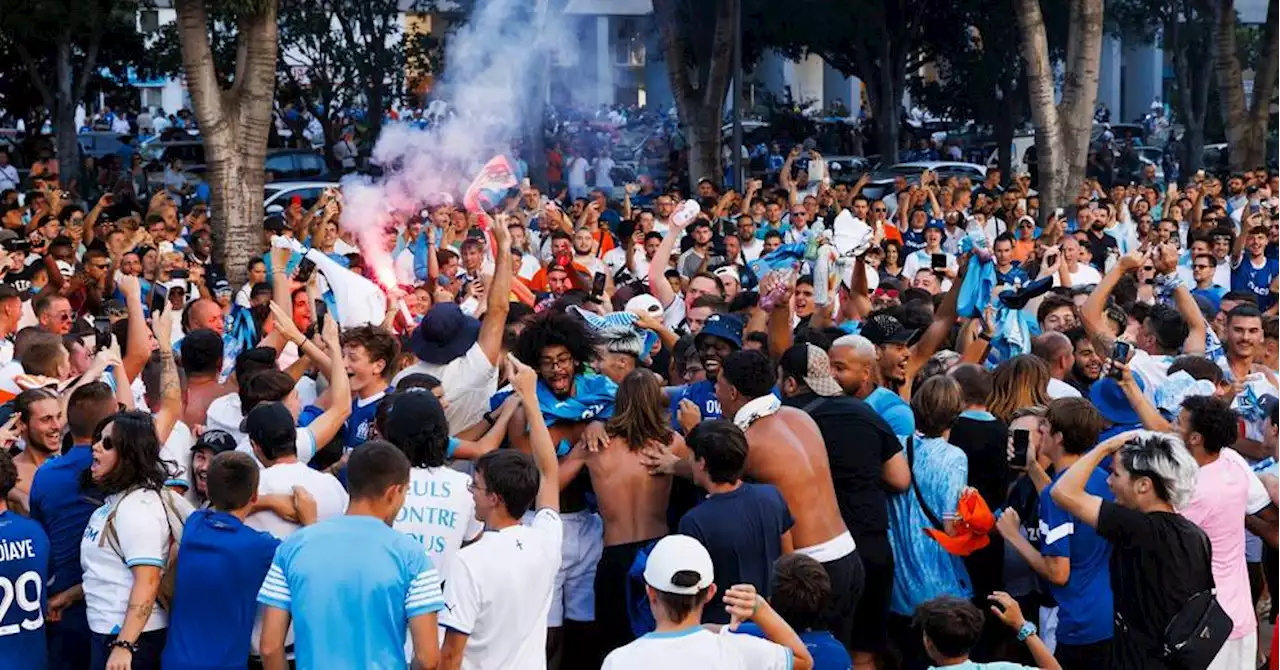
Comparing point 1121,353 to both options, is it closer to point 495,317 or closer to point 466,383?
point 495,317

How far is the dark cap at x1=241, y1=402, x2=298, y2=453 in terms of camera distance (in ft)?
21.5

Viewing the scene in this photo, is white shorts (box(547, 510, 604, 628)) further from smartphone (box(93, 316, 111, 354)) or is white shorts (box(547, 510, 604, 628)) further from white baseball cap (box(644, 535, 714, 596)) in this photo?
smartphone (box(93, 316, 111, 354))

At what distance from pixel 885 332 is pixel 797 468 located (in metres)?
2.24

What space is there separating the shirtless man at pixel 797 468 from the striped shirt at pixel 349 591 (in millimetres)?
1649

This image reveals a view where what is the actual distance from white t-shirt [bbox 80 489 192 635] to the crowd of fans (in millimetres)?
11

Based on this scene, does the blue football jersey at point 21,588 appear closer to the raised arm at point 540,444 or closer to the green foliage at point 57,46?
the raised arm at point 540,444

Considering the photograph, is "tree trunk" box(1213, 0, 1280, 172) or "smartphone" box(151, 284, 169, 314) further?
"tree trunk" box(1213, 0, 1280, 172)

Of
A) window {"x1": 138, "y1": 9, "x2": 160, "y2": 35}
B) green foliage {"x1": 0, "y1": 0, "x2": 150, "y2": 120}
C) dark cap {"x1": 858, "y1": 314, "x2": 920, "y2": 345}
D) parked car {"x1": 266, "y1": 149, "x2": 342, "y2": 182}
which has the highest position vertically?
window {"x1": 138, "y1": 9, "x2": 160, "y2": 35}

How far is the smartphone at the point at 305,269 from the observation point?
10.1 m

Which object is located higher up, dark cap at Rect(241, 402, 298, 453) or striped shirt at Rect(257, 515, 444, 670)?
dark cap at Rect(241, 402, 298, 453)

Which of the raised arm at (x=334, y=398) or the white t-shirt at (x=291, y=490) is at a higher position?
the raised arm at (x=334, y=398)

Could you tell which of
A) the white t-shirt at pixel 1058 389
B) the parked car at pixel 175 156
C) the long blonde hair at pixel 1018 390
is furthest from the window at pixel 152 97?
the long blonde hair at pixel 1018 390

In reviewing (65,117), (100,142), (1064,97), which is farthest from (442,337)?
(100,142)

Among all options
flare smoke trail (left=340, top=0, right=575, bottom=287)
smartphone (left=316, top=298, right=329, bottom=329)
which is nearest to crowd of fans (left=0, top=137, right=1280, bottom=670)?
smartphone (left=316, top=298, right=329, bottom=329)
